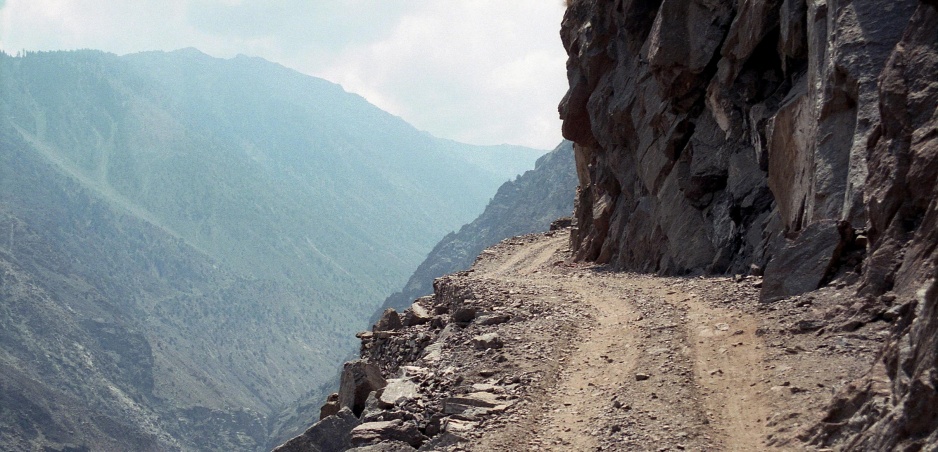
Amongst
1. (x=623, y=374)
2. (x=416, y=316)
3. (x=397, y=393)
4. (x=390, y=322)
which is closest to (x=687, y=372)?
(x=623, y=374)

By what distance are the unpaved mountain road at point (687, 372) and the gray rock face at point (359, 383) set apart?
3644 millimetres

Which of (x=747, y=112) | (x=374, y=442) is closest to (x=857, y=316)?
(x=374, y=442)

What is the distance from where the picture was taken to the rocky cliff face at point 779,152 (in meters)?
10.8

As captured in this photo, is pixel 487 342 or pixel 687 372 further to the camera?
pixel 487 342

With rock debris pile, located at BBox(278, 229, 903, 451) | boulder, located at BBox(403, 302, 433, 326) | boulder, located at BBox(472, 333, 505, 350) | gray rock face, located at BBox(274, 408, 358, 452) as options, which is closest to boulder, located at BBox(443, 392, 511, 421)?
rock debris pile, located at BBox(278, 229, 903, 451)

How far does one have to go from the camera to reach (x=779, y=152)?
64.2 feet

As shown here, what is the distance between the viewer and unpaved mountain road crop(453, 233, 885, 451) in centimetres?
1153

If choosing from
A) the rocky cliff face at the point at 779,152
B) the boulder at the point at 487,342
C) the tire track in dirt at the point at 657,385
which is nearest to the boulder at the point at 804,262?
the rocky cliff face at the point at 779,152

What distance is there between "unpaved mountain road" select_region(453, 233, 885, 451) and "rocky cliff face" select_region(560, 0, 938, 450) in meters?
0.82

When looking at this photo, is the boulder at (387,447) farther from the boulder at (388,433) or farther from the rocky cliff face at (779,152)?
the rocky cliff face at (779,152)

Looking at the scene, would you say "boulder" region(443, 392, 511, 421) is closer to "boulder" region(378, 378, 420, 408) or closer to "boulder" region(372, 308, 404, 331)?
"boulder" region(378, 378, 420, 408)

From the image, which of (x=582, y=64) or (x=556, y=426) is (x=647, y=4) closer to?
(x=582, y=64)

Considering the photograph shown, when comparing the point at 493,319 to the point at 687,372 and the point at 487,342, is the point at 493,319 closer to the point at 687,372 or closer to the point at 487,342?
the point at 487,342

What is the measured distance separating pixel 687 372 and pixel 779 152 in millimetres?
7975
